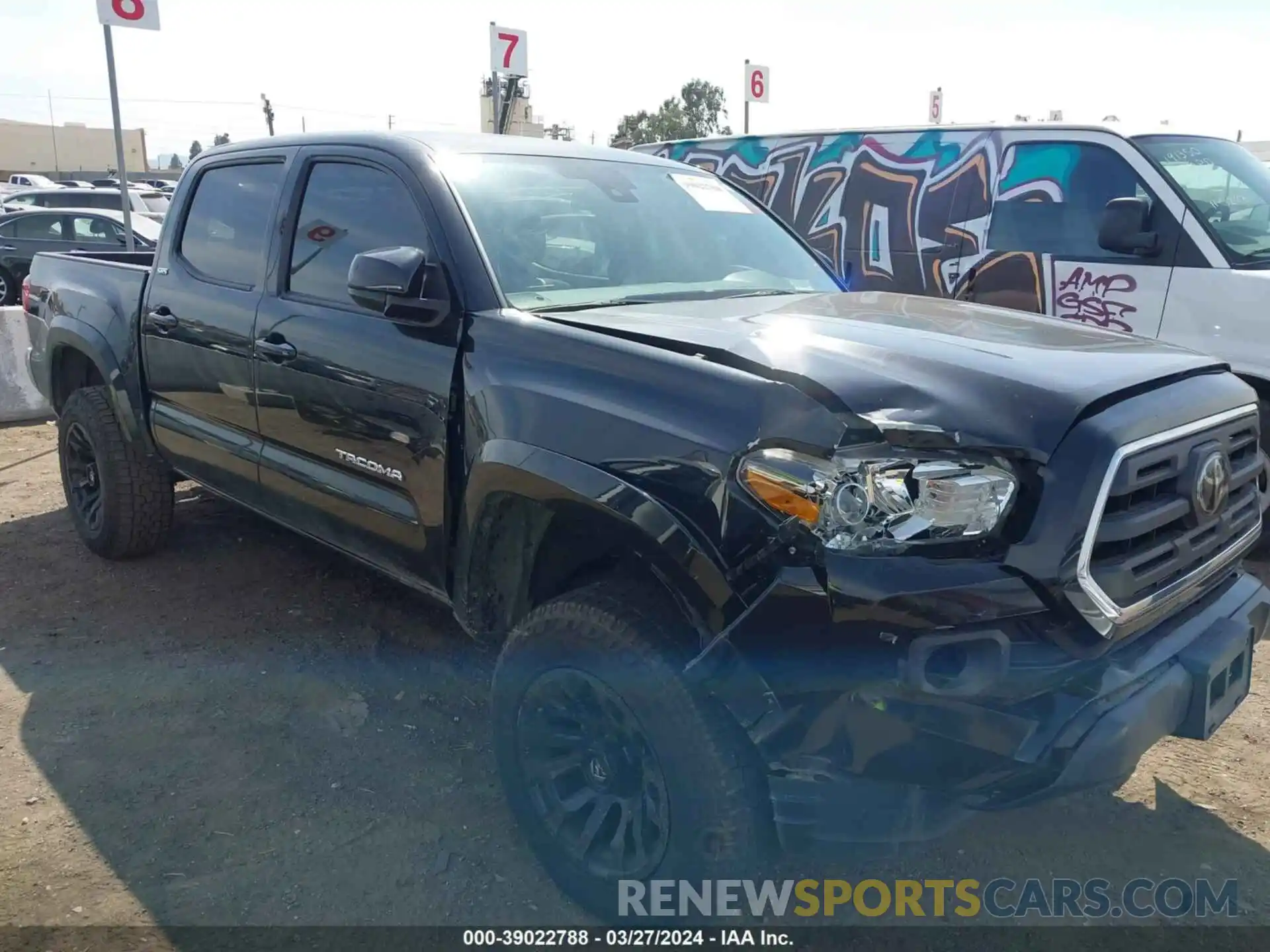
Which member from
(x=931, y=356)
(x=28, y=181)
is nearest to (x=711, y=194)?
(x=931, y=356)

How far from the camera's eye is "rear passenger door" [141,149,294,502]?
3820 mm

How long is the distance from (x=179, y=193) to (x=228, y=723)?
239cm

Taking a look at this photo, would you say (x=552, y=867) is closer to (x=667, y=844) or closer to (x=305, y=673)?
(x=667, y=844)

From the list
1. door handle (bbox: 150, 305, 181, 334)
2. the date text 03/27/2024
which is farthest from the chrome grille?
door handle (bbox: 150, 305, 181, 334)

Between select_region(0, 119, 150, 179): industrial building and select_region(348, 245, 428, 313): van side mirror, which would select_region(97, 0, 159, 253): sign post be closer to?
select_region(348, 245, 428, 313): van side mirror

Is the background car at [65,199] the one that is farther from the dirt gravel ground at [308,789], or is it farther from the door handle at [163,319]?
the dirt gravel ground at [308,789]

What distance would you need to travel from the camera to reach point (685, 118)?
57.2 metres

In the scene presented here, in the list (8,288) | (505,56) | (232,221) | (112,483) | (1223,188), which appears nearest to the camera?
(232,221)

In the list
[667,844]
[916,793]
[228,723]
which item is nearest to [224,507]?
[228,723]

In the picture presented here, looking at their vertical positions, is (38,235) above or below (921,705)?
below

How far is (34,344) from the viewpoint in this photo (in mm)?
5496

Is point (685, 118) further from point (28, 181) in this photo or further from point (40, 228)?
point (40, 228)

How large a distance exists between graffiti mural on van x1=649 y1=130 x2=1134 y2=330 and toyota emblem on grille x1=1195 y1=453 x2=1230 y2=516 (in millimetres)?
2542

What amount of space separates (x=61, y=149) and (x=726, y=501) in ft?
293
